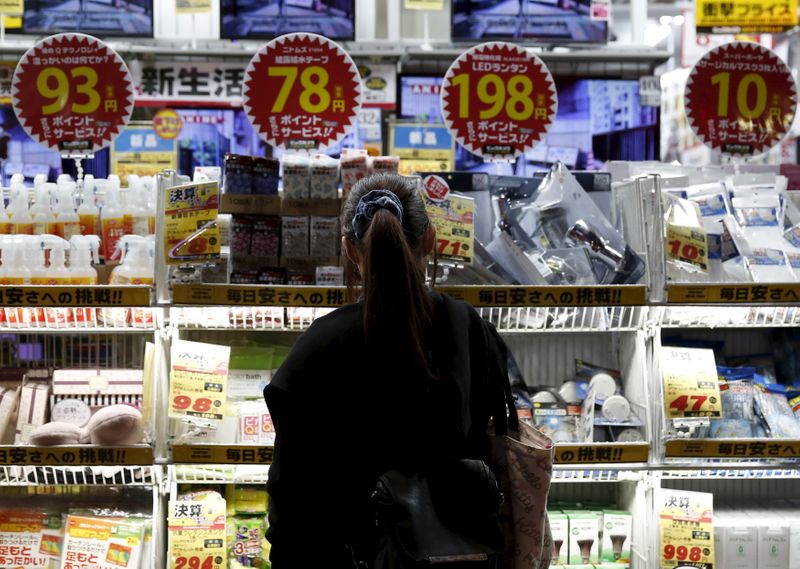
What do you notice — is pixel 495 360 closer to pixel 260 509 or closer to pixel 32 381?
pixel 260 509

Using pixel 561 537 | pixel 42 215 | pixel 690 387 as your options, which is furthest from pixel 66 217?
pixel 690 387

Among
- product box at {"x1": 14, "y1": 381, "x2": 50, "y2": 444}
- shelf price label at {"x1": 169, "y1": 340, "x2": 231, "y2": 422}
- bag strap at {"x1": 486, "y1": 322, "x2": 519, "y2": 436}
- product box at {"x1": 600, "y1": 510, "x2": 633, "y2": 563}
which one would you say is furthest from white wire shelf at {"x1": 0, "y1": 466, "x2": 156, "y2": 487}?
product box at {"x1": 600, "y1": 510, "x2": 633, "y2": 563}

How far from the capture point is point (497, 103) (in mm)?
3818

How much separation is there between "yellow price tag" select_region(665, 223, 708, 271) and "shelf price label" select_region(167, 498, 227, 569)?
1.63 meters

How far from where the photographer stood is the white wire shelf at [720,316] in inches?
128

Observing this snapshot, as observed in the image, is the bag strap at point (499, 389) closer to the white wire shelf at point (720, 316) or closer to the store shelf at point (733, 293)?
the store shelf at point (733, 293)

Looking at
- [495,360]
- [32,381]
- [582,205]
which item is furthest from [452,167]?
[495,360]

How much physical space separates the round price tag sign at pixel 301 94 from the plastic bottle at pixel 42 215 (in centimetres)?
85

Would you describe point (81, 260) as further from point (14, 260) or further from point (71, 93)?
point (71, 93)

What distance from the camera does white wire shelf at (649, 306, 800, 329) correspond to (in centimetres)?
325

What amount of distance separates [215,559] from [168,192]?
3.67 feet

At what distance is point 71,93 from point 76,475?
1399mm

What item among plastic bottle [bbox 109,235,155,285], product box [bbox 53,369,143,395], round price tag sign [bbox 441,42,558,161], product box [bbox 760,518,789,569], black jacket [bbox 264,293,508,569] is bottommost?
product box [bbox 760,518,789,569]

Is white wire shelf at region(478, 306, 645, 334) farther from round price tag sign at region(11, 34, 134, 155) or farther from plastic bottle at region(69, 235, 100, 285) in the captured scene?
round price tag sign at region(11, 34, 134, 155)
